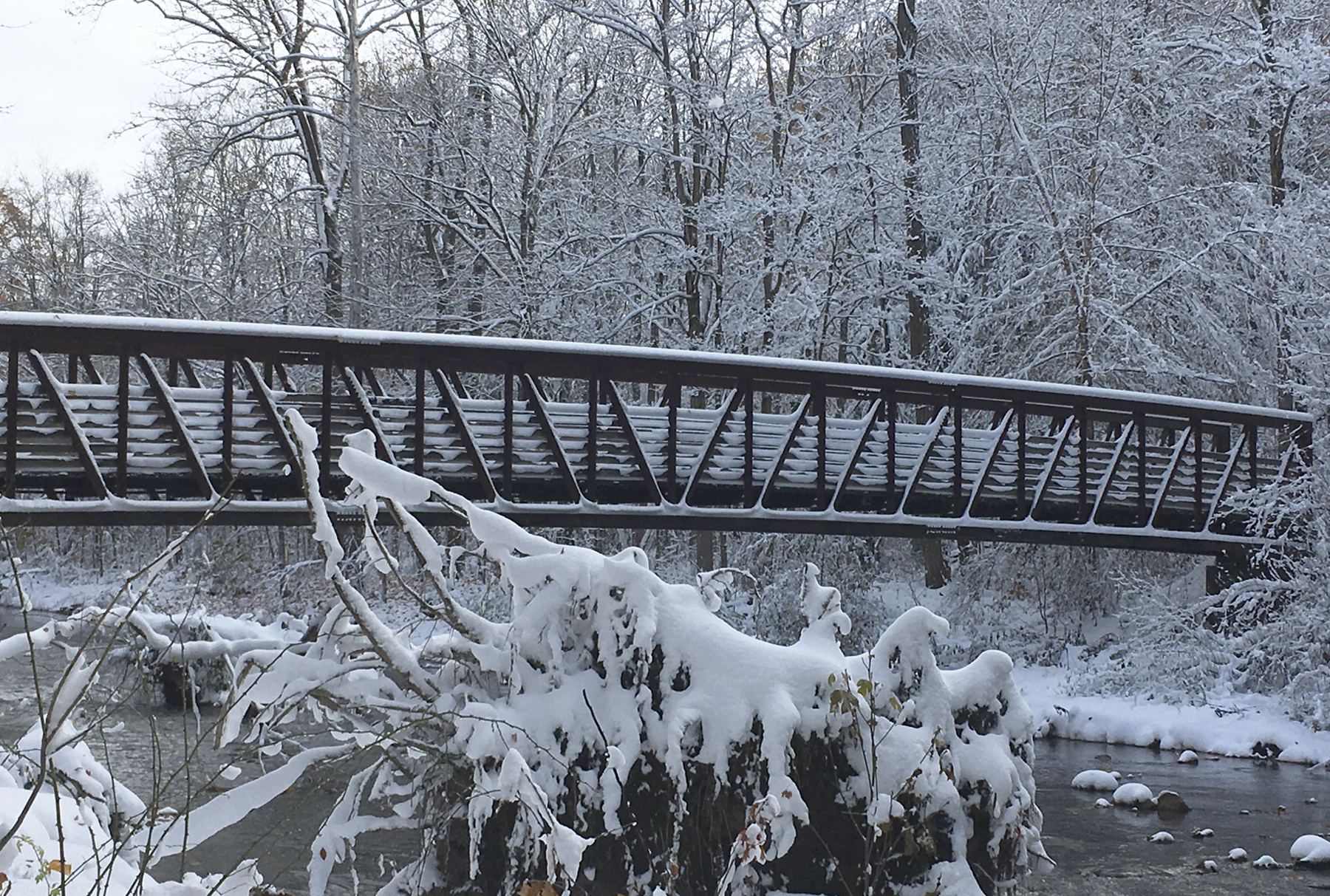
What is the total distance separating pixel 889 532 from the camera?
1326 cm

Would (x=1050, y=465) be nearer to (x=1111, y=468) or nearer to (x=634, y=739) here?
(x=1111, y=468)

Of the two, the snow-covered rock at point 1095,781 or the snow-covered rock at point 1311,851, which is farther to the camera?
the snow-covered rock at point 1095,781

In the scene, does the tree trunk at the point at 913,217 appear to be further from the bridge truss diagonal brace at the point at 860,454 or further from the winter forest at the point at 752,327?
the bridge truss diagonal brace at the point at 860,454

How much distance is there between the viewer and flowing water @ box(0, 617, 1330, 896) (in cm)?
750

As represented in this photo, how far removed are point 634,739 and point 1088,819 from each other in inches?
223

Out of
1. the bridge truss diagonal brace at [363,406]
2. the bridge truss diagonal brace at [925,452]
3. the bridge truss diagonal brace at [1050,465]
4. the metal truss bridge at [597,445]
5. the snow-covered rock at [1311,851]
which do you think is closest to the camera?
the snow-covered rock at [1311,851]

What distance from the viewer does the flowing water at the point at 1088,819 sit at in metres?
7.50

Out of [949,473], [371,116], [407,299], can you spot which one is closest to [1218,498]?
[949,473]

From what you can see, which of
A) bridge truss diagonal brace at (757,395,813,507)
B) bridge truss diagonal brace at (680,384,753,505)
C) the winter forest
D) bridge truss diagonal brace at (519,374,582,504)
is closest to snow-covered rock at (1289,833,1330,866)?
the winter forest

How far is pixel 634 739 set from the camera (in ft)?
16.9

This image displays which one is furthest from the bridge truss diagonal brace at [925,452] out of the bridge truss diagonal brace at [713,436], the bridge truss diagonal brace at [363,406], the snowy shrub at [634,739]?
the snowy shrub at [634,739]

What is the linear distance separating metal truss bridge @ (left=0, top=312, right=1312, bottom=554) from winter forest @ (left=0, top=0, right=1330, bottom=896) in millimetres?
1155

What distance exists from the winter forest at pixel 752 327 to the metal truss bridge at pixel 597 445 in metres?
1.16

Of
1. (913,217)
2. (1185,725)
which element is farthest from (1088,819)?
(913,217)
